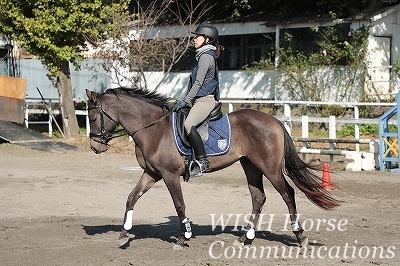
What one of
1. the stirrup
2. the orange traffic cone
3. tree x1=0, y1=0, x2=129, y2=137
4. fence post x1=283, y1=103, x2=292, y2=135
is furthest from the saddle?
tree x1=0, y1=0, x2=129, y2=137

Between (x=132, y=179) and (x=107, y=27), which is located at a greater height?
(x=107, y=27)

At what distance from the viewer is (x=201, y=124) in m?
9.73

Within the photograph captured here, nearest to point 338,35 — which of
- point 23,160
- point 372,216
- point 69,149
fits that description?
point 69,149

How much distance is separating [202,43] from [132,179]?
7.34m

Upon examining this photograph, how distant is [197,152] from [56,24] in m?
15.2

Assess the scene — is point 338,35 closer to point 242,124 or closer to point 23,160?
point 23,160

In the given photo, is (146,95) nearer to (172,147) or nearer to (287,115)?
(172,147)

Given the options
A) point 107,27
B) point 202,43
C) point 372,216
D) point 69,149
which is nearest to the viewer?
point 202,43

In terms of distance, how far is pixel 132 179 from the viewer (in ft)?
53.8

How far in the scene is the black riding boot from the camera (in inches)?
374

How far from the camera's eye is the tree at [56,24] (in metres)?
23.6

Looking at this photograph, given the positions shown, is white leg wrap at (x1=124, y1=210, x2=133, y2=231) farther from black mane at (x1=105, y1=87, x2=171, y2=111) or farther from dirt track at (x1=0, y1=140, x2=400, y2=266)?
black mane at (x1=105, y1=87, x2=171, y2=111)

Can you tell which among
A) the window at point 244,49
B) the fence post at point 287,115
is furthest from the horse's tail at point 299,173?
the window at point 244,49

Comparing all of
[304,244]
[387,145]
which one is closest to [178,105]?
[304,244]
